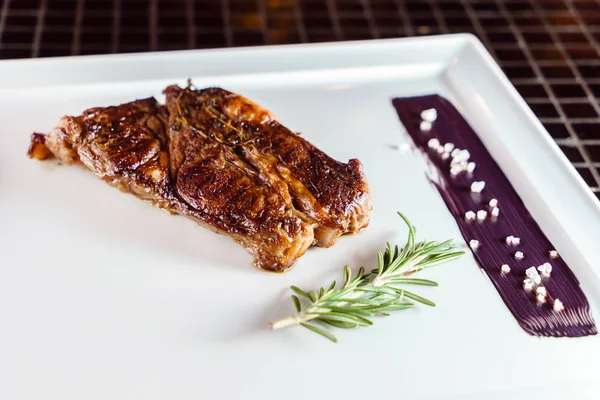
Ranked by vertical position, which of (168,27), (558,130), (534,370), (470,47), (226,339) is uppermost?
(168,27)

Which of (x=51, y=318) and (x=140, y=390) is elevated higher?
(x=51, y=318)

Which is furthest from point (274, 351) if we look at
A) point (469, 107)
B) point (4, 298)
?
point (469, 107)

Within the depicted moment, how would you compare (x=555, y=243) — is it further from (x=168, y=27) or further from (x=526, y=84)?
(x=168, y=27)

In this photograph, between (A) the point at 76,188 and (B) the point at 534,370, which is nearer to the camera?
(B) the point at 534,370

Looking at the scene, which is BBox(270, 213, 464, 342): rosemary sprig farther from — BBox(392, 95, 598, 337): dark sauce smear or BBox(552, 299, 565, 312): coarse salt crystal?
BBox(552, 299, 565, 312): coarse salt crystal

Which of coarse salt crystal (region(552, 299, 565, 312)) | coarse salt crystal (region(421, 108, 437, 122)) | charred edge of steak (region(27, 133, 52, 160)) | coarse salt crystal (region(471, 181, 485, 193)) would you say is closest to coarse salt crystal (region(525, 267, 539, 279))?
coarse salt crystal (region(552, 299, 565, 312))

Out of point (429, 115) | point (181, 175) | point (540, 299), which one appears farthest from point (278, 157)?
point (540, 299)

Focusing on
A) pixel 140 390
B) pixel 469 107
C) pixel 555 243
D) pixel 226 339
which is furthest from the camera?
pixel 469 107
